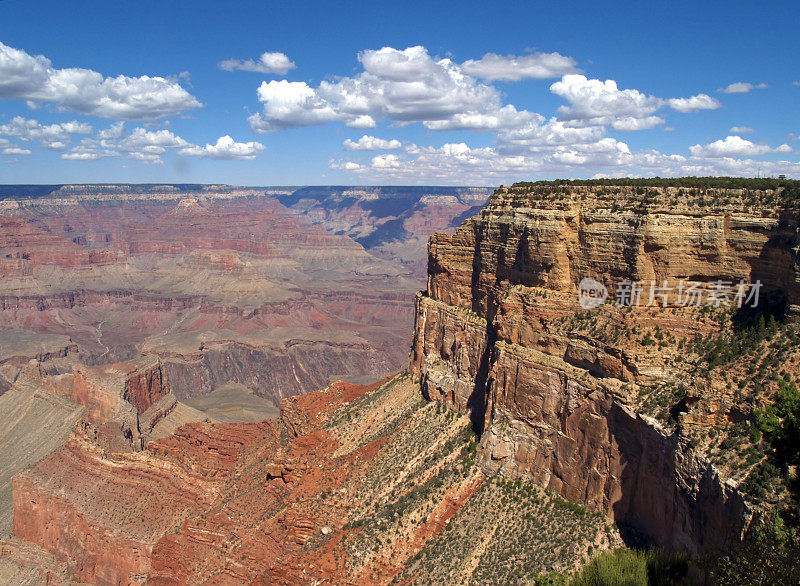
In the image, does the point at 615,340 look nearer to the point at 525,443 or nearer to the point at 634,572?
the point at 525,443

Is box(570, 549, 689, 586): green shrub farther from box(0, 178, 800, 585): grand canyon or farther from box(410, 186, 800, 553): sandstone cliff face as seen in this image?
box(410, 186, 800, 553): sandstone cliff face

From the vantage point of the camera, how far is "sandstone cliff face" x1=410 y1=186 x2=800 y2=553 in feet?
96.9

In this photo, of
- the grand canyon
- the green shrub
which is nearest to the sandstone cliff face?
the grand canyon

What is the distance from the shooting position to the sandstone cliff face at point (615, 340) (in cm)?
2955

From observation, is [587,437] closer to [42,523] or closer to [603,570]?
[603,570]

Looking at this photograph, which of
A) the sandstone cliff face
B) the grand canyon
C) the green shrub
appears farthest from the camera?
the sandstone cliff face

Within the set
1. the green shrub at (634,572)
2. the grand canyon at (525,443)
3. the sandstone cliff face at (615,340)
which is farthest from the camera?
the sandstone cliff face at (615,340)

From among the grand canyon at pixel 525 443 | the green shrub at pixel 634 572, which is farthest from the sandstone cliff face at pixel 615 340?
the green shrub at pixel 634 572

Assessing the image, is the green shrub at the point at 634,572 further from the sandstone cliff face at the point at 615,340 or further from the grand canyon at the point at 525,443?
the sandstone cliff face at the point at 615,340

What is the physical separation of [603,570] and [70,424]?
96.2 meters

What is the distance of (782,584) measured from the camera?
52.9 feet

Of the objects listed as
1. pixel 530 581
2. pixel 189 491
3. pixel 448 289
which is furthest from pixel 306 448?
pixel 530 581

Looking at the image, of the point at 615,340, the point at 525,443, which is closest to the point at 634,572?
the point at 615,340

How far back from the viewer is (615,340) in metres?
34.6
